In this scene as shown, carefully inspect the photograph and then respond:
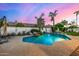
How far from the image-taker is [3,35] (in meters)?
1.57

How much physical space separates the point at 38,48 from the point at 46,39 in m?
0.10

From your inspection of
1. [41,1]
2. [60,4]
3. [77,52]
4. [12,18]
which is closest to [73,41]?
[77,52]

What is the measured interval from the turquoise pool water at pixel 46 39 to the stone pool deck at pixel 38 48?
28 millimetres

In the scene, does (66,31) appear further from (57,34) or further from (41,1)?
(41,1)

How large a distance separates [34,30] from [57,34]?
0.20 metres

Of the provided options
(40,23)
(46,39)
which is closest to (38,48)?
(46,39)

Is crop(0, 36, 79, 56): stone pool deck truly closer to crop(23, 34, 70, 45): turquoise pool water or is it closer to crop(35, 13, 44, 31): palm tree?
crop(23, 34, 70, 45): turquoise pool water

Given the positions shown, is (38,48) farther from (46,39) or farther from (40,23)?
(40,23)

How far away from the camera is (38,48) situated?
5.07 ft

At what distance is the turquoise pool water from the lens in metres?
1.56

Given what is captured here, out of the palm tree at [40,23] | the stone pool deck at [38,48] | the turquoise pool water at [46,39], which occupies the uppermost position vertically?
the palm tree at [40,23]

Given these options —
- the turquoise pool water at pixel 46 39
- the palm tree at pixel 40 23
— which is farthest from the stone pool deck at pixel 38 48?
the palm tree at pixel 40 23

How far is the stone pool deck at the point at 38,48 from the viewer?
5.03 ft

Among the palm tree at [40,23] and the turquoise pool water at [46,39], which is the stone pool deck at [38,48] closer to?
the turquoise pool water at [46,39]
